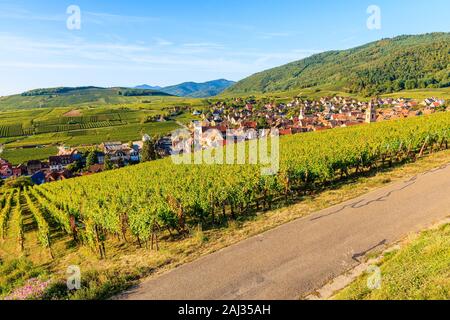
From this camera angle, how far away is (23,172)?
8569cm

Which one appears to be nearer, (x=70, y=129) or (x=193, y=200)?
(x=193, y=200)

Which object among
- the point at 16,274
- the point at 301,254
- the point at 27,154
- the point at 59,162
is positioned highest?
the point at 301,254

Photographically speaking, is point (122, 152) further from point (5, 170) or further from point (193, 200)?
point (193, 200)

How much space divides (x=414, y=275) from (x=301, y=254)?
11.7ft

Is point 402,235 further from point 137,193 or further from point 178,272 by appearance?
point 137,193

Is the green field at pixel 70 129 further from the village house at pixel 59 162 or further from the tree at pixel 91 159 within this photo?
the tree at pixel 91 159

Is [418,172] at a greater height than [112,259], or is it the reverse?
[418,172]

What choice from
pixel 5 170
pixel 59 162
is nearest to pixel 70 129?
pixel 59 162

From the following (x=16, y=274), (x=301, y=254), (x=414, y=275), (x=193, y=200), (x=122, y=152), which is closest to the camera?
(x=414, y=275)

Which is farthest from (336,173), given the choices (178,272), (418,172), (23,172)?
(23,172)

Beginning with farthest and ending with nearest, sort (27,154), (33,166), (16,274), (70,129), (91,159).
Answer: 1. (70,129)
2. (27,154)
3. (33,166)
4. (91,159)
5. (16,274)

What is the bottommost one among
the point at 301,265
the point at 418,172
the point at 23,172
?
the point at 23,172

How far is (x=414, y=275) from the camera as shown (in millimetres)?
7945
